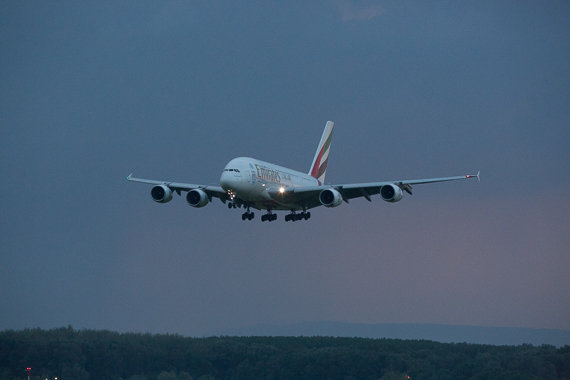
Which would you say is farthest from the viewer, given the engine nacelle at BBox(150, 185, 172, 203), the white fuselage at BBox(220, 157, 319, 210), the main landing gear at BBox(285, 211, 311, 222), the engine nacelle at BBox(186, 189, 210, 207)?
the main landing gear at BBox(285, 211, 311, 222)

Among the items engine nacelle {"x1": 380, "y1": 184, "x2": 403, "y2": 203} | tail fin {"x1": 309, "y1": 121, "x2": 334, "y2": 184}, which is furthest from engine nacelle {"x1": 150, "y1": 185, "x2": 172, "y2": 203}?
tail fin {"x1": 309, "y1": 121, "x2": 334, "y2": 184}

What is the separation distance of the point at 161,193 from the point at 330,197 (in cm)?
1566

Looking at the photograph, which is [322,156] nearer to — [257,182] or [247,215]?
[247,215]

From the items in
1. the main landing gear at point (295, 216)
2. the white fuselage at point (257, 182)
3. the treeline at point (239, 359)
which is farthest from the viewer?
the treeline at point (239, 359)

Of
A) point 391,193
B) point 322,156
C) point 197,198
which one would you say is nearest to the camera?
point 391,193

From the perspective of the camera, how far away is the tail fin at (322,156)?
4038 inches

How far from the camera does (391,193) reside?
79500 mm

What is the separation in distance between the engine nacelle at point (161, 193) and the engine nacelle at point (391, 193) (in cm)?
1967

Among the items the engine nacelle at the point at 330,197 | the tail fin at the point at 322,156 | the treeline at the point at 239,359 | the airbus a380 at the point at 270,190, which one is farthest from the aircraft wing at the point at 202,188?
the treeline at the point at 239,359

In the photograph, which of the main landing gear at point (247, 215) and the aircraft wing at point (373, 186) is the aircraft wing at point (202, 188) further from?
the aircraft wing at point (373, 186)

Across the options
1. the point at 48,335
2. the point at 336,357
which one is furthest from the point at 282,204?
the point at 48,335

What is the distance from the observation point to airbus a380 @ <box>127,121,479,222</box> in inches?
3009

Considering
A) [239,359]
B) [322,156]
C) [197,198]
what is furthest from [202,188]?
[239,359]

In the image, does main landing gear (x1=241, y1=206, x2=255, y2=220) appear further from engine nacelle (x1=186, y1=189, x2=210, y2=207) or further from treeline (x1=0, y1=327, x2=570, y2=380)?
treeline (x1=0, y1=327, x2=570, y2=380)
